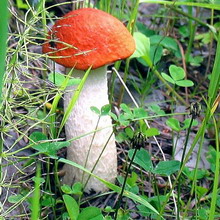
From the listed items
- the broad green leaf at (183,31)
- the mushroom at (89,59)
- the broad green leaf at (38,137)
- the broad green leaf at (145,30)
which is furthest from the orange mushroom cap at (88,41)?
the broad green leaf at (183,31)

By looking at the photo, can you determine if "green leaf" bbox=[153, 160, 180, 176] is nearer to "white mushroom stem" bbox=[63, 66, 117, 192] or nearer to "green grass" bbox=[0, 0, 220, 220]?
"green grass" bbox=[0, 0, 220, 220]

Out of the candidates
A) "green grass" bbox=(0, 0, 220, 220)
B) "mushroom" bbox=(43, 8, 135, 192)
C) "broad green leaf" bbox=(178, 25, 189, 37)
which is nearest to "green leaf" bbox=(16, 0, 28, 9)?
"green grass" bbox=(0, 0, 220, 220)

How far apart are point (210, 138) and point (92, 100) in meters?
0.73

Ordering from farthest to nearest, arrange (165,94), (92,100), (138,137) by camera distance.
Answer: (165,94), (92,100), (138,137)

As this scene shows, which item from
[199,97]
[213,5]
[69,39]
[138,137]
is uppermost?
[213,5]

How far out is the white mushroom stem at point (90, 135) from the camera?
5.62ft

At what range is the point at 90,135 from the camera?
5.79 ft

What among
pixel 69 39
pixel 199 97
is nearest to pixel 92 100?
pixel 69 39

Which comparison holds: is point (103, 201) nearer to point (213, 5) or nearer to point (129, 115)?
point (129, 115)

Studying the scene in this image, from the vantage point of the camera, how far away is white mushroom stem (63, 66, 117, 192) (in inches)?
67.5

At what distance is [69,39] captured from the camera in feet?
5.07

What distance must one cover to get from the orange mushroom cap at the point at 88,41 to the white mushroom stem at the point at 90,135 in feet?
0.48

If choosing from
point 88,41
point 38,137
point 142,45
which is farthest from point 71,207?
point 142,45

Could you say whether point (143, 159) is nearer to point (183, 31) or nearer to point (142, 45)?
point (142, 45)
